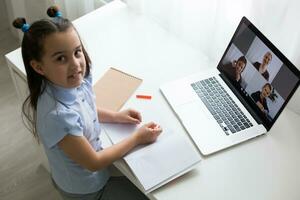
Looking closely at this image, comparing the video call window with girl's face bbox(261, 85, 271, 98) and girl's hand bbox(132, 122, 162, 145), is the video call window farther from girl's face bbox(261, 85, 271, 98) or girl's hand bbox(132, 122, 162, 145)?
girl's hand bbox(132, 122, 162, 145)

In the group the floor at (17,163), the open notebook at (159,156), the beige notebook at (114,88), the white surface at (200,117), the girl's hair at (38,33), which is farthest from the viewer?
the floor at (17,163)

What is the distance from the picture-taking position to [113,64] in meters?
1.44

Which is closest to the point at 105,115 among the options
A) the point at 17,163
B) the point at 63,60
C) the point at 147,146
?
the point at 147,146

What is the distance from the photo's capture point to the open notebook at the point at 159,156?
111cm

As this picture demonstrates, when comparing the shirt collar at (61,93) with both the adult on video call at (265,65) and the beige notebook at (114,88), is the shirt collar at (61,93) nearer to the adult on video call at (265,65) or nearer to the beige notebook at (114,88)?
the beige notebook at (114,88)

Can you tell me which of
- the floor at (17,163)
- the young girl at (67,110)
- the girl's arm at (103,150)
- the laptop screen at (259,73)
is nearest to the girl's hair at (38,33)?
the young girl at (67,110)

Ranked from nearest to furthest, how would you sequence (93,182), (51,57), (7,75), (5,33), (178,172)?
(51,57) → (178,172) → (93,182) → (7,75) → (5,33)

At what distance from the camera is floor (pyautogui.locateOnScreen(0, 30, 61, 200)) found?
6.00 ft

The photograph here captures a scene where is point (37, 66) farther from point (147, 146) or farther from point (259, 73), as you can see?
point (259, 73)

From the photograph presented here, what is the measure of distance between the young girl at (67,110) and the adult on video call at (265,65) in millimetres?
351

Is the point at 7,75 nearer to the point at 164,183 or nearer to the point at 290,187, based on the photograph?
the point at 164,183

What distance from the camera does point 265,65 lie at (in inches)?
47.3

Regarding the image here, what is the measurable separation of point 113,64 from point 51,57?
0.43 meters

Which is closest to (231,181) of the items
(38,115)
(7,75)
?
(38,115)
